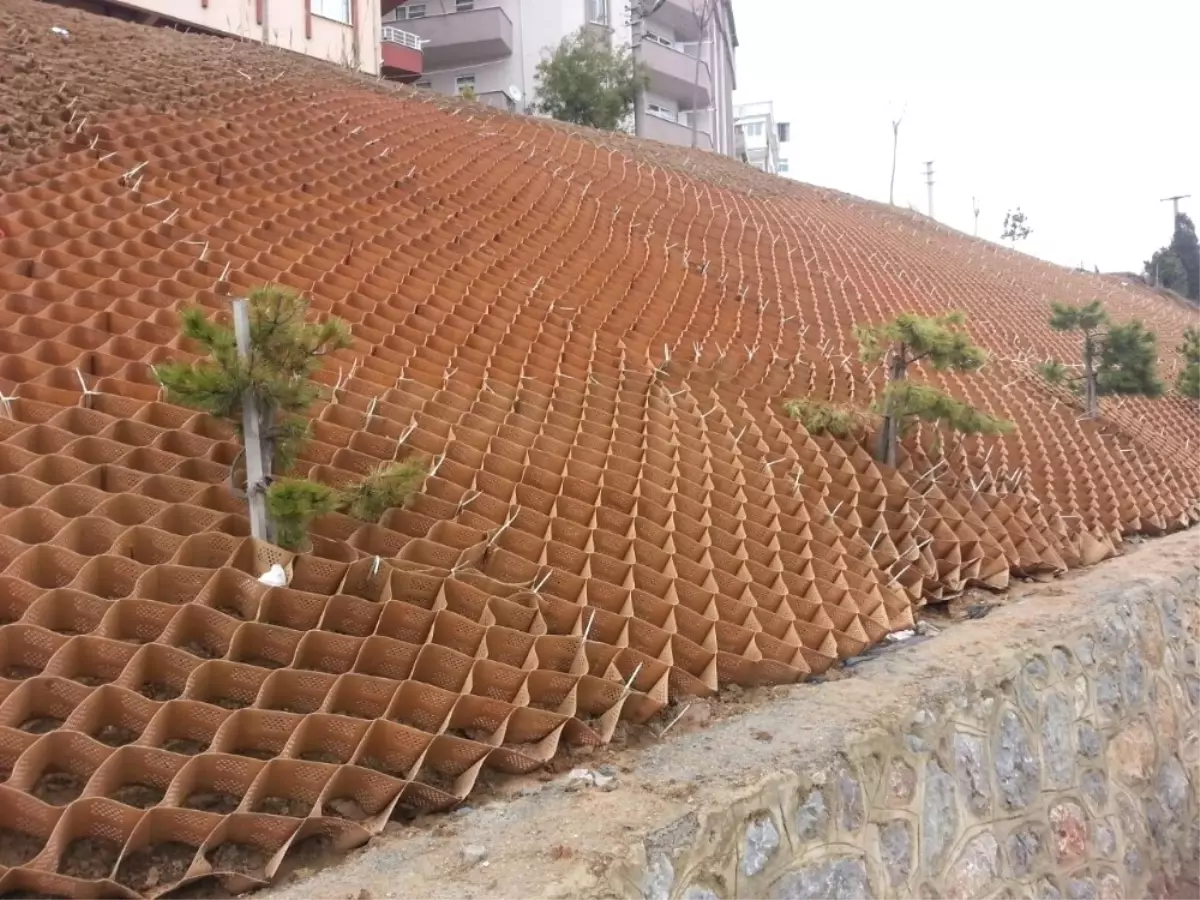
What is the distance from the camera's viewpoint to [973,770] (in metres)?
3.40

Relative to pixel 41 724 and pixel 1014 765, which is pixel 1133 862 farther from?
pixel 41 724

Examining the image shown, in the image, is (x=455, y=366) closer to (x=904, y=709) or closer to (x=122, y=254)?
(x=122, y=254)

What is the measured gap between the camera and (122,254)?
4680 mm

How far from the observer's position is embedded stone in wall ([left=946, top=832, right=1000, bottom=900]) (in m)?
3.24

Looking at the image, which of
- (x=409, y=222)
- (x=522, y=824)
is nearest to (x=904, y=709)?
(x=522, y=824)

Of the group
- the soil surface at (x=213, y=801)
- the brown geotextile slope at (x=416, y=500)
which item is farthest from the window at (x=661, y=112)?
the soil surface at (x=213, y=801)

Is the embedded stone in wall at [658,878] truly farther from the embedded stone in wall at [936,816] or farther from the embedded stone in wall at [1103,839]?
the embedded stone in wall at [1103,839]

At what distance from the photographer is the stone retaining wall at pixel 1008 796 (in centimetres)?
255

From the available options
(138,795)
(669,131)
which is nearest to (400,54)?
(669,131)

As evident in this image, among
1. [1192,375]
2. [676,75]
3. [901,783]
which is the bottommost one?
[901,783]

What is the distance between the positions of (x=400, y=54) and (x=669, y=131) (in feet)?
33.2

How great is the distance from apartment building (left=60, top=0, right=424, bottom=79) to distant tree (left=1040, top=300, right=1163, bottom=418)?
1149cm

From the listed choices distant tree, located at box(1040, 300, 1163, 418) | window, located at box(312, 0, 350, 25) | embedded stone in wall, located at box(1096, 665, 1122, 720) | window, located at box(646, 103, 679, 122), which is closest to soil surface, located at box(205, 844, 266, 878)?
embedded stone in wall, located at box(1096, 665, 1122, 720)

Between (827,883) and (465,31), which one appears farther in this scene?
(465,31)
